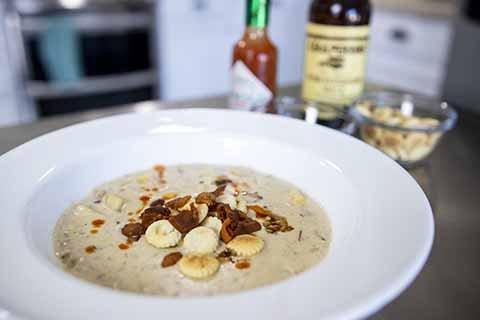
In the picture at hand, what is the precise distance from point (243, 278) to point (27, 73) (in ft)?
6.04

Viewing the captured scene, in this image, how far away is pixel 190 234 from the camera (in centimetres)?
54

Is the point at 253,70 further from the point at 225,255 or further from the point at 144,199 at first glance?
the point at 225,255

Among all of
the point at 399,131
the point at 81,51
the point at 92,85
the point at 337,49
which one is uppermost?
the point at 337,49

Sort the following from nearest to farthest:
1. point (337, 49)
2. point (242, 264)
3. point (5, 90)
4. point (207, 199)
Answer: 1. point (242, 264)
2. point (207, 199)
3. point (337, 49)
4. point (5, 90)

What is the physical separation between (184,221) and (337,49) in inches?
19.0

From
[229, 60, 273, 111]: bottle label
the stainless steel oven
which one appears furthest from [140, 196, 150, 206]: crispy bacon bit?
the stainless steel oven

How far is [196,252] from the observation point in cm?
53

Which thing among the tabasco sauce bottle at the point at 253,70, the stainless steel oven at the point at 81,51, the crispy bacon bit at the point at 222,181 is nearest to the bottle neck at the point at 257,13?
the tabasco sauce bottle at the point at 253,70

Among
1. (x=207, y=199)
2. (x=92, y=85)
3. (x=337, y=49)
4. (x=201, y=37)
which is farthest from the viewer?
(x=201, y=37)

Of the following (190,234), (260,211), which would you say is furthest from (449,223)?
(190,234)

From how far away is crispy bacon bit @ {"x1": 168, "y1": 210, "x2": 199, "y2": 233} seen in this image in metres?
0.56

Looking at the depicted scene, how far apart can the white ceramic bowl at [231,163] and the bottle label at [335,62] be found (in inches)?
6.6

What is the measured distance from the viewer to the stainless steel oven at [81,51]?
1942mm

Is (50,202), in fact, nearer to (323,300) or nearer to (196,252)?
(196,252)
